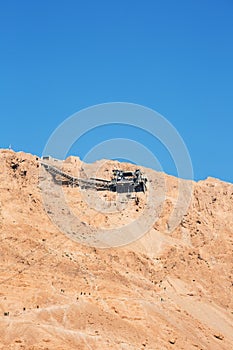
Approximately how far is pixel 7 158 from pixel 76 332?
24.2 metres

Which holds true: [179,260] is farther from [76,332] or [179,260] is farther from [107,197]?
[76,332]

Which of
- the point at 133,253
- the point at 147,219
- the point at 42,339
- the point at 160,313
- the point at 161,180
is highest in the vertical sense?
the point at 161,180

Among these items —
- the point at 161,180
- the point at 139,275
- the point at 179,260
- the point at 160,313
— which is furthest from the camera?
the point at 161,180

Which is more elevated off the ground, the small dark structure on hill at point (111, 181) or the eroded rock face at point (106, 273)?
the small dark structure on hill at point (111, 181)

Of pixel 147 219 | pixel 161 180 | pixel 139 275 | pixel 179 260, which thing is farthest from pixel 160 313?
pixel 161 180

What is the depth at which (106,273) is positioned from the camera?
6038 centimetres

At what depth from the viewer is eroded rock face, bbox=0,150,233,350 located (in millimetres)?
52344

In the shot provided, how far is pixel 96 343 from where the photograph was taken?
167 ft

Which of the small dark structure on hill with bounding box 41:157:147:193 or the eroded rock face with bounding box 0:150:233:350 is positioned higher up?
the small dark structure on hill with bounding box 41:157:147:193

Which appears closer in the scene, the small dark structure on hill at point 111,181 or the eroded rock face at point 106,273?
the eroded rock face at point 106,273

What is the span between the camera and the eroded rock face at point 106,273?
172 ft

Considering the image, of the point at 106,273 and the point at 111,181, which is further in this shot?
the point at 111,181

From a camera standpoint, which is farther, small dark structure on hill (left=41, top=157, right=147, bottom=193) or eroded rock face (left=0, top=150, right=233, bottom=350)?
small dark structure on hill (left=41, top=157, right=147, bottom=193)

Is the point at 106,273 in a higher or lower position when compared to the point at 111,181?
lower
